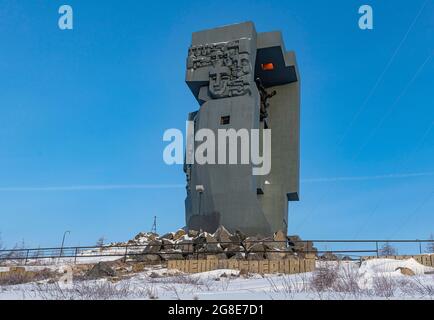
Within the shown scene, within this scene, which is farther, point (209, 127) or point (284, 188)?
point (284, 188)

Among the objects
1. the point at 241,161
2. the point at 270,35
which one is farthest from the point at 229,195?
the point at 270,35

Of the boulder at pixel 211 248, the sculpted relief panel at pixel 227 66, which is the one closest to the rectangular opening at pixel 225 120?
the sculpted relief panel at pixel 227 66

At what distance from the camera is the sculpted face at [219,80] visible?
27984mm

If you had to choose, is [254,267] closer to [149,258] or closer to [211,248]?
[211,248]

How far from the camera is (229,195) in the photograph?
25.9m

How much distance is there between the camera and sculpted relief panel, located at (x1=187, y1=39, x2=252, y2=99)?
1085 inches

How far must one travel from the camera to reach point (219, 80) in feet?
92.7

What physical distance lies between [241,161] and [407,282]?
58.7 ft

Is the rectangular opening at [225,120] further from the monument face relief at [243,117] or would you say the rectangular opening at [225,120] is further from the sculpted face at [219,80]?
the sculpted face at [219,80]

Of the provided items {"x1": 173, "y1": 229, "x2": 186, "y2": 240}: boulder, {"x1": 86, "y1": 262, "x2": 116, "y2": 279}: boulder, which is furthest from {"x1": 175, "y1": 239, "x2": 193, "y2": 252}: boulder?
{"x1": 86, "y1": 262, "x2": 116, "y2": 279}: boulder

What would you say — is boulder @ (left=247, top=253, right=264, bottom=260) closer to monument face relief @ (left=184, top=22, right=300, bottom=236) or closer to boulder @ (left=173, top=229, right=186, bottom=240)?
monument face relief @ (left=184, top=22, right=300, bottom=236)

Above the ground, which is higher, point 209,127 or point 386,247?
point 209,127
